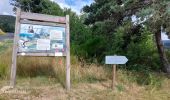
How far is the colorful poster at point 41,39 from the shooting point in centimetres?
766

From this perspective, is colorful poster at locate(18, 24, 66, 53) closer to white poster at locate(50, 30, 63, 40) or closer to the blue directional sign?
white poster at locate(50, 30, 63, 40)

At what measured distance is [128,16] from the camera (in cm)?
934

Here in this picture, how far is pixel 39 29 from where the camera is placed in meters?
7.86

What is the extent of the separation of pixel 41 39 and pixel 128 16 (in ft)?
9.49

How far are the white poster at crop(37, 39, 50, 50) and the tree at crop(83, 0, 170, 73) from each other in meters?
2.26

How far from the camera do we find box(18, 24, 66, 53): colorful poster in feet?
25.1

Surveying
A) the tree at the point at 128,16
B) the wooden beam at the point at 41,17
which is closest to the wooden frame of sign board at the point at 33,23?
the wooden beam at the point at 41,17

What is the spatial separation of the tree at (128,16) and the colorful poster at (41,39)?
191 centimetres

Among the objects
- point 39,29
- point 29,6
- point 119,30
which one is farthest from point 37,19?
point 29,6

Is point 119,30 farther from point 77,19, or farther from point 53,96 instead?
point 77,19

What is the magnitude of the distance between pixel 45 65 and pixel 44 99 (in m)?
2.74

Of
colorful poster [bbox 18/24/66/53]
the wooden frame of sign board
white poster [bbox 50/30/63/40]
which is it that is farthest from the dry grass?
white poster [bbox 50/30/63/40]

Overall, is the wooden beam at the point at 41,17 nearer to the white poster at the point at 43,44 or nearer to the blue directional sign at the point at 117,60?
the white poster at the point at 43,44

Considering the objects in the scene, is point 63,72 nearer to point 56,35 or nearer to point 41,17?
point 56,35
